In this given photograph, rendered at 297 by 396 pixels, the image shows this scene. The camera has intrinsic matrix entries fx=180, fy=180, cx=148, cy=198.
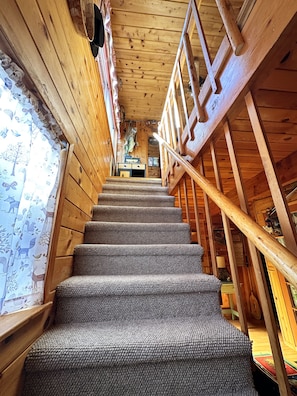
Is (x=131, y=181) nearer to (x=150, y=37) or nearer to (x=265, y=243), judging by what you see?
(x=150, y=37)

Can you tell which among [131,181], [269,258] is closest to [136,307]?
[269,258]

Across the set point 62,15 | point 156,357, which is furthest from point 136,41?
point 156,357

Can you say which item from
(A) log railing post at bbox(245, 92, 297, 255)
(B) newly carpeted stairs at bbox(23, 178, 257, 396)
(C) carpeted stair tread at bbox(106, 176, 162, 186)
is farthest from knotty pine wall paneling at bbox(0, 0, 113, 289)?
(C) carpeted stair tread at bbox(106, 176, 162, 186)

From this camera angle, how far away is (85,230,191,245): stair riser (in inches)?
59.3

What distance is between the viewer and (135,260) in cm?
126

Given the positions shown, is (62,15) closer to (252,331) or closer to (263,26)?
(263,26)

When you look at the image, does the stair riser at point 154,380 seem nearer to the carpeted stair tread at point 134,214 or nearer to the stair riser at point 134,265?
the stair riser at point 134,265

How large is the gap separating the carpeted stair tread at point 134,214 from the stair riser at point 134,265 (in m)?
0.57

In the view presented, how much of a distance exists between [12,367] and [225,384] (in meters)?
0.80

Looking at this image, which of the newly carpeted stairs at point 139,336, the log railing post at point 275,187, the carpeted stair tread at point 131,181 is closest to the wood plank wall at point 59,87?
the newly carpeted stairs at point 139,336

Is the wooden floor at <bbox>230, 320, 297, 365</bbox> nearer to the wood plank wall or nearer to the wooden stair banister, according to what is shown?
the wooden stair banister

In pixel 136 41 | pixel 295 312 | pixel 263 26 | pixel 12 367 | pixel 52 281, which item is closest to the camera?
pixel 12 367

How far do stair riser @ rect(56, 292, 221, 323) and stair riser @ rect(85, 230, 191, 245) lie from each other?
1.88 ft

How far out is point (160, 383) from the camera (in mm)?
710
